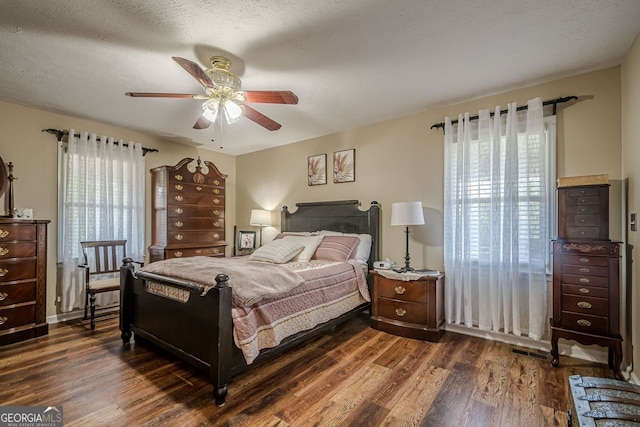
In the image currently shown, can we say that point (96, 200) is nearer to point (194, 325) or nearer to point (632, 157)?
point (194, 325)

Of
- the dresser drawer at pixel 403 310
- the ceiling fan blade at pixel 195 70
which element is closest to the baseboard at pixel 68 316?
the ceiling fan blade at pixel 195 70

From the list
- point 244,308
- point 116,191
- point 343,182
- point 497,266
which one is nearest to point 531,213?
point 497,266

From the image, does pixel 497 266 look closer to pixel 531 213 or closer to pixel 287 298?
pixel 531 213

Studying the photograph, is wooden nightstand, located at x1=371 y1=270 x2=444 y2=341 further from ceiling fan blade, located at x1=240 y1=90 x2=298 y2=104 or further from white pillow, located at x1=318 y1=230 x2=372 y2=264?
ceiling fan blade, located at x1=240 y1=90 x2=298 y2=104

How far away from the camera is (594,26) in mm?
1957

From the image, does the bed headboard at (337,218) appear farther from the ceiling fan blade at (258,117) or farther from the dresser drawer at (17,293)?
the dresser drawer at (17,293)

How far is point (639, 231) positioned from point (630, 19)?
1395 millimetres

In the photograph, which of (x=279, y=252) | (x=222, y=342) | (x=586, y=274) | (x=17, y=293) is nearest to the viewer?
(x=222, y=342)

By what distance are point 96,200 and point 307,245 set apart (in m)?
2.72

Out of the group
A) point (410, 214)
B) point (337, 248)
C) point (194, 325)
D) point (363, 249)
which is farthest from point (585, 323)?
point (194, 325)

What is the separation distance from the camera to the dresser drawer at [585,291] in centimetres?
218

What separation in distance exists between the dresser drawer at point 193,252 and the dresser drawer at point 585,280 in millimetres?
4213

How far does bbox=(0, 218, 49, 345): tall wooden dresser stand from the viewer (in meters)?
2.82

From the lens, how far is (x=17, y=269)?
2.91m
